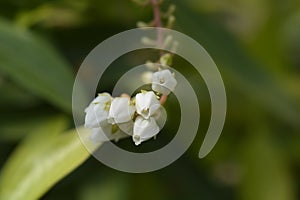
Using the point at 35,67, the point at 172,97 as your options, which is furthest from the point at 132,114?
the point at 172,97

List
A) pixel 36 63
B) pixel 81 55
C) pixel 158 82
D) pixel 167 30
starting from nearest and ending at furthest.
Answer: pixel 158 82
pixel 167 30
pixel 36 63
pixel 81 55

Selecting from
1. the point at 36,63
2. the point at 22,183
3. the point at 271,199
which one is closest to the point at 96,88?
the point at 36,63

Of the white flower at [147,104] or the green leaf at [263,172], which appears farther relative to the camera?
the green leaf at [263,172]

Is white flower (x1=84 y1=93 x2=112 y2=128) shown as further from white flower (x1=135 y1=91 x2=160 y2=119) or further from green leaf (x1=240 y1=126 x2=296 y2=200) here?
green leaf (x1=240 y1=126 x2=296 y2=200)

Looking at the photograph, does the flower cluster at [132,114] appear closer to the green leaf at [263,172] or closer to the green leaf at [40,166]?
the green leaf at [40,166]

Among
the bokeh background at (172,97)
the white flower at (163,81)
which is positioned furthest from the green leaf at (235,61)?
the white flower at (163,81)

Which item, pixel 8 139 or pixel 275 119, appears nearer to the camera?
pixel 8 139

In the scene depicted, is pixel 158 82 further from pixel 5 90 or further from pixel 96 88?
pixel 5 90
